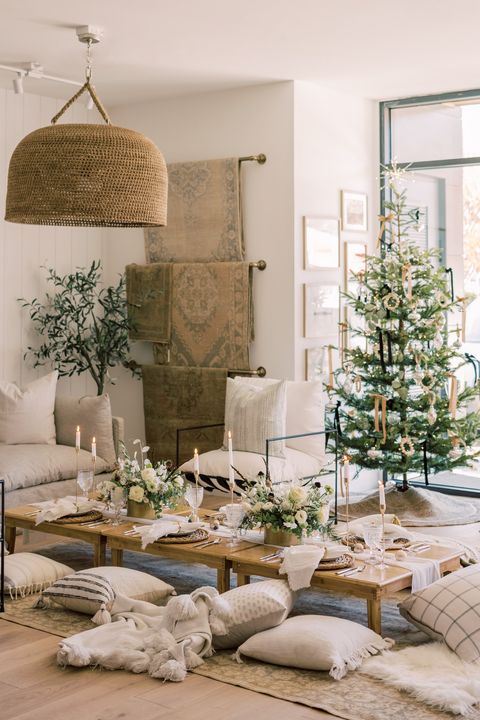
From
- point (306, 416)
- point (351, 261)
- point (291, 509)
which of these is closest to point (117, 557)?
point (291, 509)

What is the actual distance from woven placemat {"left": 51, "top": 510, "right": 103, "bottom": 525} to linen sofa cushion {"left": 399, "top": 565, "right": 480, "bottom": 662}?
5.63 feet

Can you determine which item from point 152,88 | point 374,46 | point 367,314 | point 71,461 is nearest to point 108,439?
point 71,461

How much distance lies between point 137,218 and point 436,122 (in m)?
3.98

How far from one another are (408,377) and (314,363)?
0.84 metres

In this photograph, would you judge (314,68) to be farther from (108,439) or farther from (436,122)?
(108,439)

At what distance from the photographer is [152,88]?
7.07 meters

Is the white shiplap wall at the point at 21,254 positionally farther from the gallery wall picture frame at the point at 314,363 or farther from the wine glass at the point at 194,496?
the wine glass at the point at 194,496

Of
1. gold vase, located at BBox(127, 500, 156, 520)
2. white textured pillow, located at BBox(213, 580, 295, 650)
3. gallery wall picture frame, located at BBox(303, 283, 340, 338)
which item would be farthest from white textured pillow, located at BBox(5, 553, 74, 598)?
gallery wall picture frame, located at BBox(303, 283, 340, 338)

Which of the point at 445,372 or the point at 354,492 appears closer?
the point at 445,372

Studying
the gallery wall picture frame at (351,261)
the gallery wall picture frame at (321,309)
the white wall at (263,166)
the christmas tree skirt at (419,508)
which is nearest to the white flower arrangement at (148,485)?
the christmas tree skirt at (419,508)

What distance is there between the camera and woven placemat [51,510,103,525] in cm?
496

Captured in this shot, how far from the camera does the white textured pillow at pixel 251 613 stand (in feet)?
12.5

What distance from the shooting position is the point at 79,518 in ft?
16.4

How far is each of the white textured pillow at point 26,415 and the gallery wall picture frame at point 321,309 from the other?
1.88m
